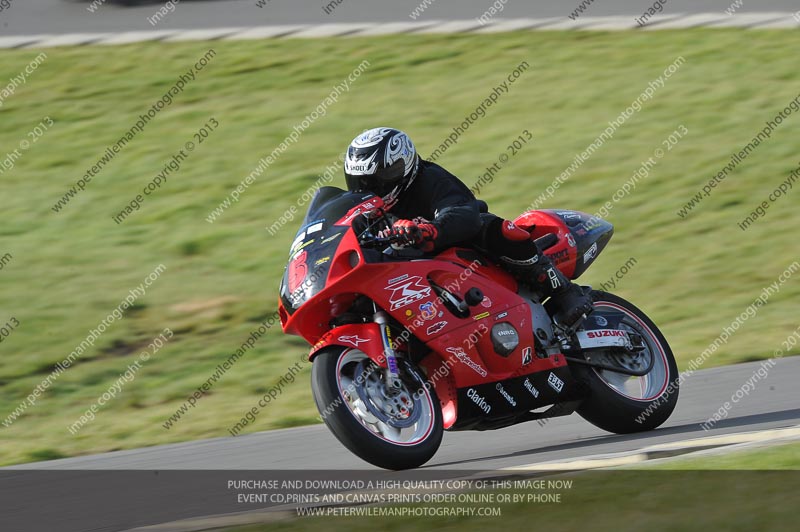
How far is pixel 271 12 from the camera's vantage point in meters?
20.0

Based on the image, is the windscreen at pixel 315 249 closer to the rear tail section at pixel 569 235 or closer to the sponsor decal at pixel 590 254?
the rear tail section at pixel 569 235

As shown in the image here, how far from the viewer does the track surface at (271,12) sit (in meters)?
19.5

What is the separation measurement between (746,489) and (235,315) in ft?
23.5

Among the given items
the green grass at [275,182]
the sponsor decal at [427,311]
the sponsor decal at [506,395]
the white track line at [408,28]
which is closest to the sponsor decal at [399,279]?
the sponsor decal at [427,311]

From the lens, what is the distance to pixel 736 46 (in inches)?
700

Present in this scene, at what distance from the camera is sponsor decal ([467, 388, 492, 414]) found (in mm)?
6441

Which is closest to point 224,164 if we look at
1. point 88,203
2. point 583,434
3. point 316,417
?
point 88,203

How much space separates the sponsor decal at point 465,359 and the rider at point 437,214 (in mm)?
556

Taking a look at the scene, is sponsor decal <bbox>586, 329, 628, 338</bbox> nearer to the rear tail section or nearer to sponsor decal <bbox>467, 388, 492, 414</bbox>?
the rear tail section

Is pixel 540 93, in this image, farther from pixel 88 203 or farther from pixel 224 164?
pixel 88 203

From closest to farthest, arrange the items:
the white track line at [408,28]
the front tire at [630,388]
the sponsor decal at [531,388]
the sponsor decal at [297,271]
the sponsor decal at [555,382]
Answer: the sponsor decal at [297,271] → the sponsor decal at [531,388] → the sponsor decal at [555,382] → the front tire at [630,388] → the white track line at [408,28]

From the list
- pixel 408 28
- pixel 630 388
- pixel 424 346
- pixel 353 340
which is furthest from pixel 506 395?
pixel 408 28

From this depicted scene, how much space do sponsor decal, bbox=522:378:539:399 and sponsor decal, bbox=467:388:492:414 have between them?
298mm

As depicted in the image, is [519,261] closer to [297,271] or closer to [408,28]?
[297,271]
